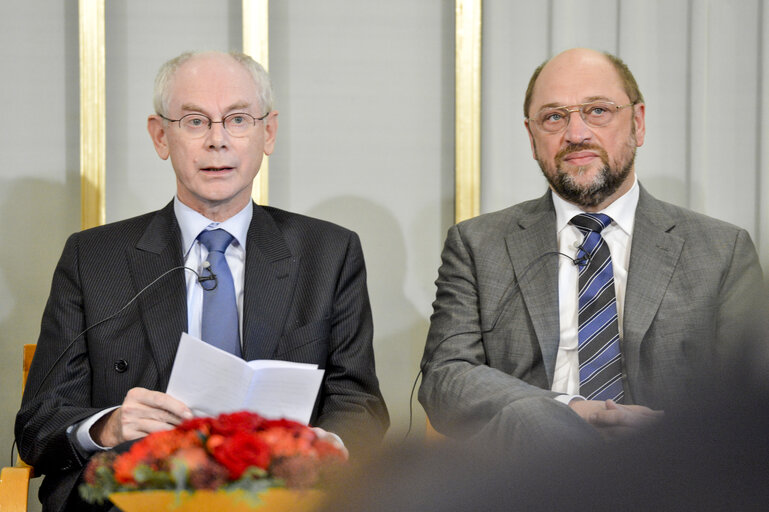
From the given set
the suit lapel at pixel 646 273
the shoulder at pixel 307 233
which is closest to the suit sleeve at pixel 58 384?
the shoulder at pixel 307 233

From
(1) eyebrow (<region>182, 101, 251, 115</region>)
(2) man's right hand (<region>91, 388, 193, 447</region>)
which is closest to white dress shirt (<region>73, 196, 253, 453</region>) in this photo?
(1) eyebrow (<region>182, 101, 251, 115</region>)

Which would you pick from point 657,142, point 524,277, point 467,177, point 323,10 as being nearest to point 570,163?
point 524,277

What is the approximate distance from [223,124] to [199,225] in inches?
11.5

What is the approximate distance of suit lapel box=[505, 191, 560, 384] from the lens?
2.34 meters

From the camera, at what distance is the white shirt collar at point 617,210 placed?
2477 millimetres

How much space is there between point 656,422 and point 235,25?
3037 mm

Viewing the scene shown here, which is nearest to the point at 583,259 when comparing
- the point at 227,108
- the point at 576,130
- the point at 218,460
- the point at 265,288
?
the point at 576,130

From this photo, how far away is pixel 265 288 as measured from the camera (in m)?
2.32

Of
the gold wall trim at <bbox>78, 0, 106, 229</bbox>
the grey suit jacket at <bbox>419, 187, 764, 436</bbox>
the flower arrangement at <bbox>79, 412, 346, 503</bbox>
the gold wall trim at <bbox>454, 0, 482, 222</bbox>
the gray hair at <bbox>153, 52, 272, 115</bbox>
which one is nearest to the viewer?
the flower arrangement at <bbox>79, 412, 346, 503</bbox>

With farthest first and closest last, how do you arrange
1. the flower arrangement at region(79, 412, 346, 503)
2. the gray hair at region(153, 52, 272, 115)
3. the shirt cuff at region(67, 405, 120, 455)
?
the gray hair at region(153, 52, 272, 115) → the shirt cuff at region(67, 405, 120, 455) → the flower arrangement at region(79, 412, 346, 503)

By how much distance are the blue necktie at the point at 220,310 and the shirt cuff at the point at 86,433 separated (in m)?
0.33

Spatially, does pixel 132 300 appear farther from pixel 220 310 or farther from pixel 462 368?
pixel 462 368

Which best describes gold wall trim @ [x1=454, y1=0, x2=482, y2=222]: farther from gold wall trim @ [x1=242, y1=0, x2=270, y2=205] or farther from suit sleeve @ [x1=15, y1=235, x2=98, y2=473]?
suit sleeve @ [x1=15, y1=235, x2=98, y2=473]

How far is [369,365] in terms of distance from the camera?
235cm
